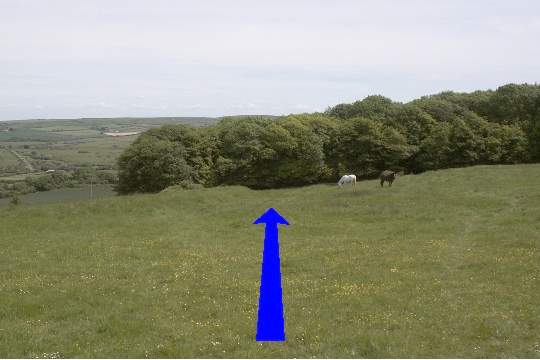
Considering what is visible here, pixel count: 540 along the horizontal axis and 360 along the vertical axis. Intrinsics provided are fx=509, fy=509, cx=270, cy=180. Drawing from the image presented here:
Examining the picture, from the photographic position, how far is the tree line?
6138 cm

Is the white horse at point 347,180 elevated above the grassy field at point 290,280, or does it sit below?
above

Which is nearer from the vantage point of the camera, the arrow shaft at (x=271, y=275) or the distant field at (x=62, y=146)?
the arrow shaft at (x=271, y=275)

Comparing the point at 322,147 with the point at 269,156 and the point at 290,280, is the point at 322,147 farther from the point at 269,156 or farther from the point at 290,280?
the point at 290,280

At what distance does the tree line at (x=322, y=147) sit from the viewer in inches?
2416

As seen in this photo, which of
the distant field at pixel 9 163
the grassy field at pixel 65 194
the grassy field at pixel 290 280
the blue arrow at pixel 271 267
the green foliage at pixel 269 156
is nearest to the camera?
the blue arrow at pixel 271 267

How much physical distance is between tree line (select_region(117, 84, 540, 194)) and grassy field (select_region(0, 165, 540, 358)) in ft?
82.9

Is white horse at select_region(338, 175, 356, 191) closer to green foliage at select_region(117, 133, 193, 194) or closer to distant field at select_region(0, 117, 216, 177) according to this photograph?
green foliage at select_region(117, 133, 193, 194)

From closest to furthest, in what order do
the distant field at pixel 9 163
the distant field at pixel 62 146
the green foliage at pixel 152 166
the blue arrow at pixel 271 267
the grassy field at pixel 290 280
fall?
1. the blue arrow at pixel 271 267
2. the grassy field at pixel 290 280
3. the green foliage at pixel 152 166
4. the distant field at pixel 9 163
5. the distant field at pixel 62 146

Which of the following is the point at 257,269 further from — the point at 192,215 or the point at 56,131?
the point at 56,131

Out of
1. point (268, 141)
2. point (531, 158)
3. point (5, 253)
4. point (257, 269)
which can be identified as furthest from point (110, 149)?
point (257, 269)

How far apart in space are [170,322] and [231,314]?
1.68 metres

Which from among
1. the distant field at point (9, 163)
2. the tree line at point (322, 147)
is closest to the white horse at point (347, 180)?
the tree line at point (322, 147)

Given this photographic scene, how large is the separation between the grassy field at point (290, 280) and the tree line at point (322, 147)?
25269mm

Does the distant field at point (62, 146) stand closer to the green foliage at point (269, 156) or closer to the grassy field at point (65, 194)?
the grassy field at point (65, 194)
